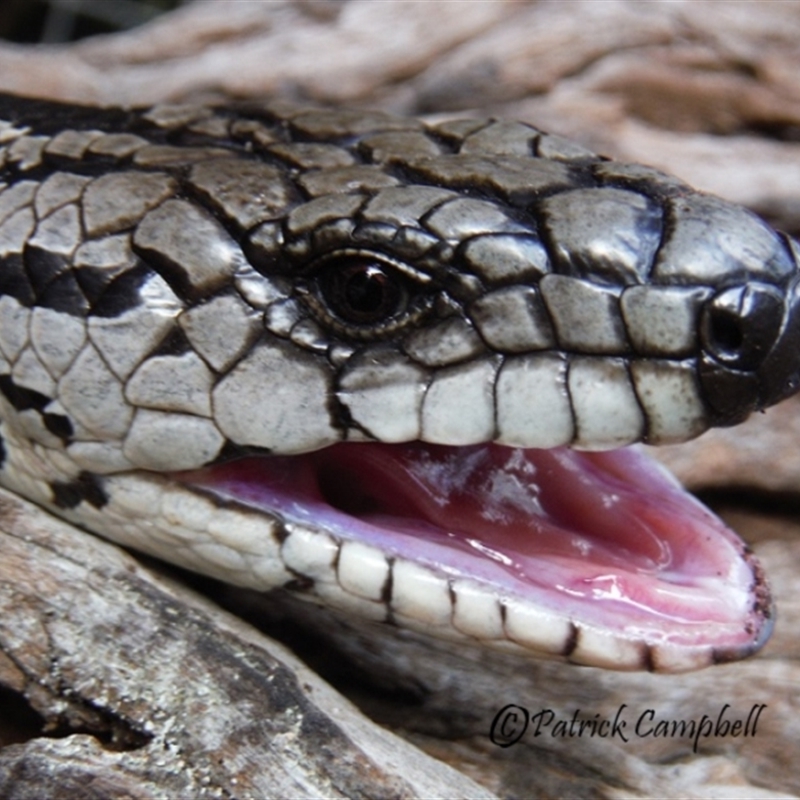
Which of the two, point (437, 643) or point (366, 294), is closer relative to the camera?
point (366, 294)

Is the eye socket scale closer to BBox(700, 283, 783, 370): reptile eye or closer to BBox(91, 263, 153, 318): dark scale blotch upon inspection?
BBox(91, 263, 153, 318): dark scale blotch

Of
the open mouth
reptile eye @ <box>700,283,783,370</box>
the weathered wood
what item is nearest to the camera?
the weathered wood

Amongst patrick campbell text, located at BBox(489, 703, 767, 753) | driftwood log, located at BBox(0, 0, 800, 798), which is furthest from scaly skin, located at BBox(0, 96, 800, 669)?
patrick campbell text, located at BBox(489, 703, 767, 753)

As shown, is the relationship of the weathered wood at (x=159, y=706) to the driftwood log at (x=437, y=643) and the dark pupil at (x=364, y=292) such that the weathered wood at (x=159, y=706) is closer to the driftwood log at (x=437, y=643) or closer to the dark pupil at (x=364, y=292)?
the driftwood log at (x=437, y=643)

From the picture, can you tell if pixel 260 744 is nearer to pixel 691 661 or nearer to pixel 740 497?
pixel 691 661

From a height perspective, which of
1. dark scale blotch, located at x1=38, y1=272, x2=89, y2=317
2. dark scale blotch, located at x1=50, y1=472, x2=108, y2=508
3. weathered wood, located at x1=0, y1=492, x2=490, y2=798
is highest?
dark scale blotch, located at x1=38, y1=272, x2=89, y2=317

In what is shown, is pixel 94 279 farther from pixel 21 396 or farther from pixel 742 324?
pixel 742 324

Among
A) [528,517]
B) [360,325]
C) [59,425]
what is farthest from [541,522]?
[59,425]
